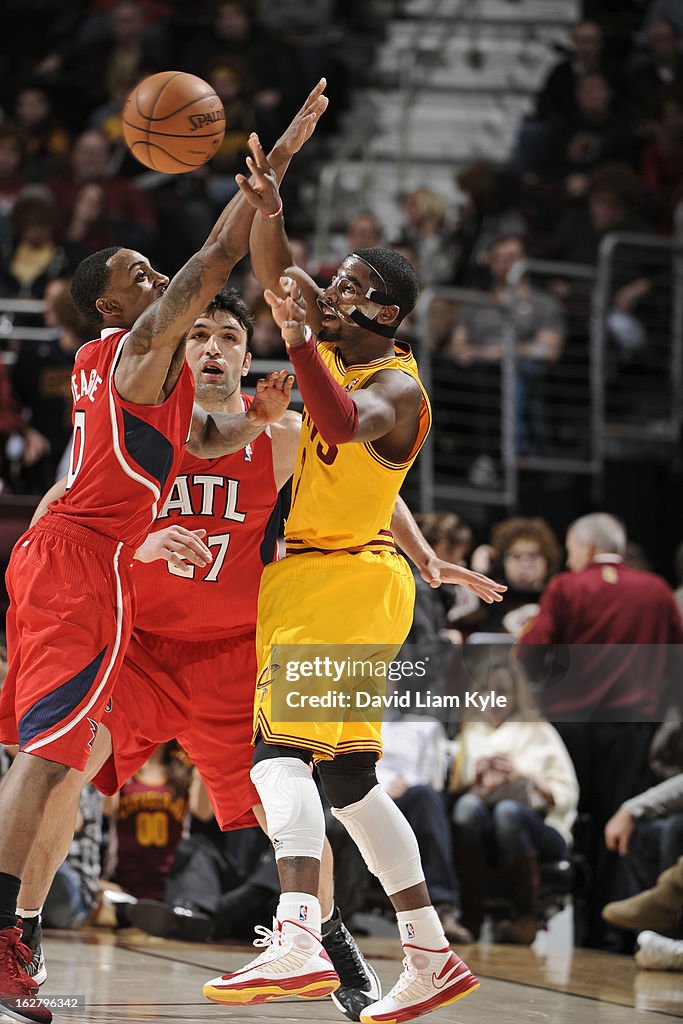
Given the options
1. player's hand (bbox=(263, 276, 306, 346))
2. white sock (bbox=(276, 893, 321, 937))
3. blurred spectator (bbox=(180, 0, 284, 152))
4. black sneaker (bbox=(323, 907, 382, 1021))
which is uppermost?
blurred spectator (bbox=(180, 0, 284, 152))

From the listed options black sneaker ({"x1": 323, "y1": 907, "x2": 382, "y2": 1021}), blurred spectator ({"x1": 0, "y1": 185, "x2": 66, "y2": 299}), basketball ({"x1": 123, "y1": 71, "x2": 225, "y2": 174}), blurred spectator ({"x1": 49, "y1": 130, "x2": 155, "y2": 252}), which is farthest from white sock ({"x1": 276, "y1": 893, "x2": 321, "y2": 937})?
blurred spectator ({"x1": 49, "y1": 130, "x2": 155, "y2": 252})

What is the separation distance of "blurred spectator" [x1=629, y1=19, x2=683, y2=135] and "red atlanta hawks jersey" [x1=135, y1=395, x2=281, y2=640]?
32.0ft

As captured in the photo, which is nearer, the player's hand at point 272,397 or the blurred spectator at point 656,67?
the player's hand at point 272,397

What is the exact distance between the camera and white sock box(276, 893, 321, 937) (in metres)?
4.21

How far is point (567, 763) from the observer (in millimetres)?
7273

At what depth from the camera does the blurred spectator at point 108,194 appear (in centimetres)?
1110

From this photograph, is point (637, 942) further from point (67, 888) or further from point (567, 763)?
point (67, 888)

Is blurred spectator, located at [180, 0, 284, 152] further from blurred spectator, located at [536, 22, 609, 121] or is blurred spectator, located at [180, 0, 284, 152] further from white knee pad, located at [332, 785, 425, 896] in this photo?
white knee pad, located at [332, 785, 425, 896]

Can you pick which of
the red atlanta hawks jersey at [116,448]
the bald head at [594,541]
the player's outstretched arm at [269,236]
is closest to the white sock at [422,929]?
the red atlanta hawks jersey at [116,448]

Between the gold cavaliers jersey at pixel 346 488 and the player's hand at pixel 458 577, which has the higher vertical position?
the gold cavaliers jersey at pixel 346 488

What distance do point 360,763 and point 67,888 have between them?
2749 millimetres

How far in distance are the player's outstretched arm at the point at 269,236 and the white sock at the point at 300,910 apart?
5.77ft

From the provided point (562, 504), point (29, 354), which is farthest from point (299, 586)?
point (562, 504)

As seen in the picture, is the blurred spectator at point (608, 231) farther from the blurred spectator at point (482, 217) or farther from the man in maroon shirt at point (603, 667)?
the man in maroon shirt at point (603, 667)
